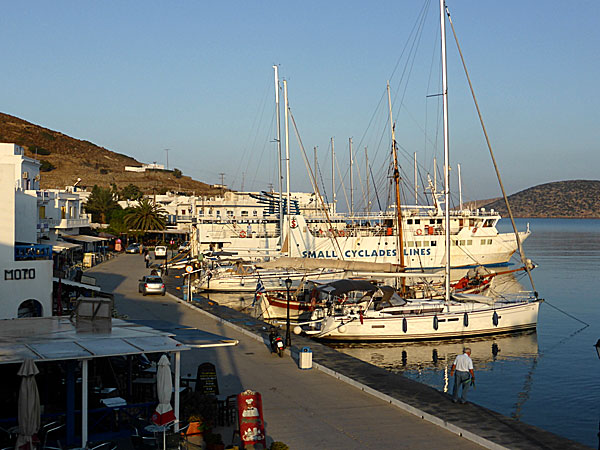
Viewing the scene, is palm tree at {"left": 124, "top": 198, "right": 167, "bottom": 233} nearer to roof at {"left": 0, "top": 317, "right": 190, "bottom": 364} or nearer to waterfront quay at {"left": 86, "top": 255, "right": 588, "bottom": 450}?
waterfront quay at {"left": 86, "top": 255, "right": 588, "bottom": 450}

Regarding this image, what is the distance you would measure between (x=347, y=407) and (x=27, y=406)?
7794 millimetres

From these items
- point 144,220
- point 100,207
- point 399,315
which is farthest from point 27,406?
point 100,207

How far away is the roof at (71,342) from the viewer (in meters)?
10.9

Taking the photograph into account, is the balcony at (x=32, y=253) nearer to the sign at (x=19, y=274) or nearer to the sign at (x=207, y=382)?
the sign at (x=19, y=274)

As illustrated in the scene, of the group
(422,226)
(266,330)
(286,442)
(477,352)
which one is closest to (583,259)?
(422,226)

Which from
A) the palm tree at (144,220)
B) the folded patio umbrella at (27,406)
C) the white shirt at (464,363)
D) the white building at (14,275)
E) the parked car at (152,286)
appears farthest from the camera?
the palm tree at (144,220)

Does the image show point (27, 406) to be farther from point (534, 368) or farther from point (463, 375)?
point (534, 368)

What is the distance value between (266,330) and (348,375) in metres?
8.67

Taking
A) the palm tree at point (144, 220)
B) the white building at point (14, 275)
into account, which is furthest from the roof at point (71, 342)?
the palm tree at point (144, 220)

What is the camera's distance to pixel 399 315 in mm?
30641

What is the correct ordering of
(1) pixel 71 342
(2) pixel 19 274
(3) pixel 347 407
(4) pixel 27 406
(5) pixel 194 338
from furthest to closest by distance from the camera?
(2) pixel 19 274, (3) pixel 347 407, (5) pixel 194 338, (1) pixel 71 342, (4) pixel 27 406

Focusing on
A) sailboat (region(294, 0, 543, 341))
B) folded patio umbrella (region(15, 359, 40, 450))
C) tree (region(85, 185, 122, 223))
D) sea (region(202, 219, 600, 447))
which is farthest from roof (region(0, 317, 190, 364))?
tree (region(85, 185, 122, 223))

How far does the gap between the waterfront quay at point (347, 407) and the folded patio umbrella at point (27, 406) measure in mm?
4021

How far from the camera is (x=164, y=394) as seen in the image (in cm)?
1174
